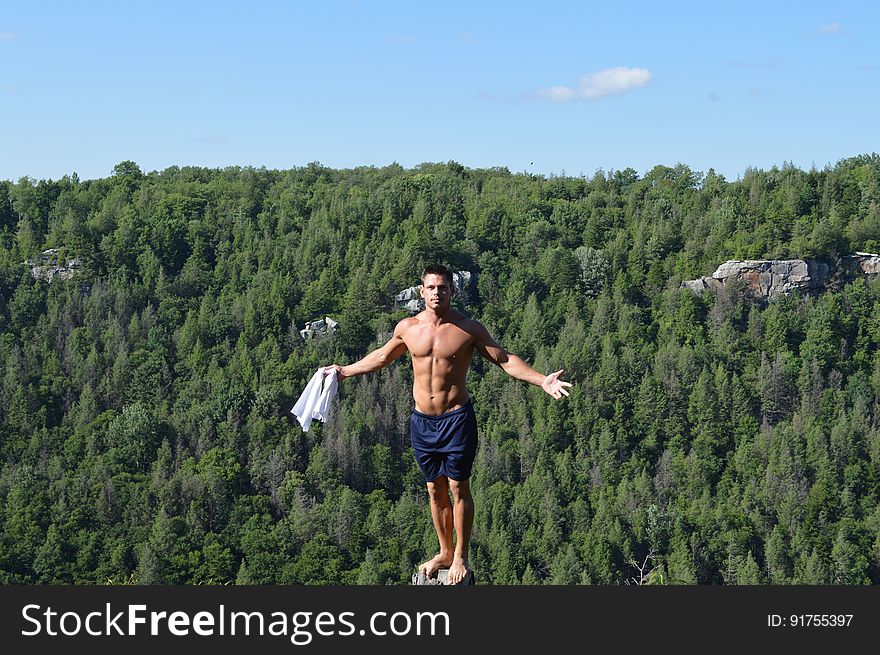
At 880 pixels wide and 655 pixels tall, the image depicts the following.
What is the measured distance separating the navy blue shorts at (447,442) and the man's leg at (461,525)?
4.3 inches

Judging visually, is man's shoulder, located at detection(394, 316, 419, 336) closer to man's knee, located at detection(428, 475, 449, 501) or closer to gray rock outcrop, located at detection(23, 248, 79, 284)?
man's knee, located at detection(428, 475, 449, 501)

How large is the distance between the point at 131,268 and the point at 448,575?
12918 centimetres

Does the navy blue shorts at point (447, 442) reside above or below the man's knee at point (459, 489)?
above

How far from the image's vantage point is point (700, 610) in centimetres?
1131

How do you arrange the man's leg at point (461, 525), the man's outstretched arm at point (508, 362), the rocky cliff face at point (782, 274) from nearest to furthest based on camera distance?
the man's outstretched arm at point (508, 362)
the man's leg at point (461, 525)
the rocky cliff face at point (782, 274)

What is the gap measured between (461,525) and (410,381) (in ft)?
366

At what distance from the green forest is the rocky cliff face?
121cm

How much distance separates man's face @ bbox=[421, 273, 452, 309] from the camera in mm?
12766

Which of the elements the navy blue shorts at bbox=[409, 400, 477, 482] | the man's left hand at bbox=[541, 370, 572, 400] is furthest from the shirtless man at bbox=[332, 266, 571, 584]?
the man's left hand at bbox=[541, 370, 572, 400]

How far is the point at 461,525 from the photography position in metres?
13.4

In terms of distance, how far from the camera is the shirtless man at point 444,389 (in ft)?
42.4

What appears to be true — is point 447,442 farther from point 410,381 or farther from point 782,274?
point 782,274

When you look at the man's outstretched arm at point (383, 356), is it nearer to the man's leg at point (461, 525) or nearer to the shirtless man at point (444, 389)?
the shirtless man at point (444, 389)

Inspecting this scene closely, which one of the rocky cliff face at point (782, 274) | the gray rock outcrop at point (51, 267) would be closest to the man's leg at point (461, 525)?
the rocky cliff face at point (782, 274)
